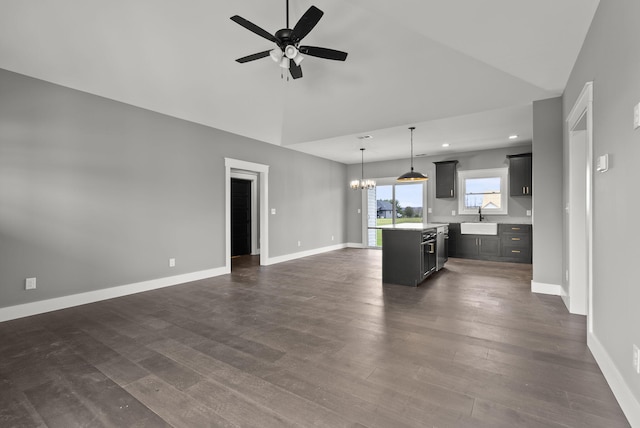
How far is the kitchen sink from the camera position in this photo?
22.2 feet

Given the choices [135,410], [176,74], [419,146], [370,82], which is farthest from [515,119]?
[135,410]

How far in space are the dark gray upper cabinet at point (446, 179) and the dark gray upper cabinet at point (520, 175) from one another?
4.10 ft

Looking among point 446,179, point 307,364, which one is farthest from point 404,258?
point 446,179

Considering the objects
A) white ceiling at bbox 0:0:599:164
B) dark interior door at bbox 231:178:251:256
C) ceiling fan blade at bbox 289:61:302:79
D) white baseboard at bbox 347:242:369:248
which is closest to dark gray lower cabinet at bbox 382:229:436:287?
white ceiling at bbox 0:0:599:164

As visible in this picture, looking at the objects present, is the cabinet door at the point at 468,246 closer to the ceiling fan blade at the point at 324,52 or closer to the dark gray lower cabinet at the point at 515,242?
the dark gray lower cabinet at the point at 515,242

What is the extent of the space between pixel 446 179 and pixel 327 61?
5.05 metres

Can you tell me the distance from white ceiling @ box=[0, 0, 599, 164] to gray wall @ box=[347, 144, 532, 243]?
1733 mm

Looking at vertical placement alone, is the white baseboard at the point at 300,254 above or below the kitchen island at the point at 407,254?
below

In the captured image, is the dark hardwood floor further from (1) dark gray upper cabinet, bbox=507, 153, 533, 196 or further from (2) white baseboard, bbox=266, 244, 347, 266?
(1) dark gray upper cabinet, bbox=507, 153, 533, 196

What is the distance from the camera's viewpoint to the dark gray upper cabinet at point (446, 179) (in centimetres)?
761

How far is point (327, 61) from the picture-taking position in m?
4.00

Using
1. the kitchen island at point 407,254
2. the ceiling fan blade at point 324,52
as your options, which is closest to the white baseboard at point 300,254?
the kitchen island at point 407,254

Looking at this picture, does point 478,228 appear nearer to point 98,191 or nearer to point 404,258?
point 404,258

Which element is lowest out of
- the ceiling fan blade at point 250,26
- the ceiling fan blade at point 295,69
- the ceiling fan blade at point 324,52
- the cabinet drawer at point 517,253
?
the cabinet drawer at point 517,253
